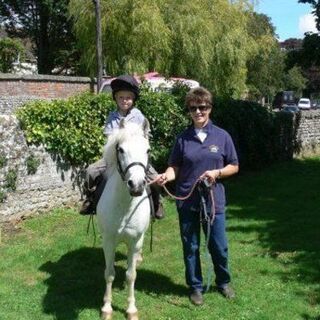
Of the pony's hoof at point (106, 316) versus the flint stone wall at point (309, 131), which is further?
the flint stone wall at point (309, 131)

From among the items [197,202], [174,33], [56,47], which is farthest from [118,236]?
[56,47]

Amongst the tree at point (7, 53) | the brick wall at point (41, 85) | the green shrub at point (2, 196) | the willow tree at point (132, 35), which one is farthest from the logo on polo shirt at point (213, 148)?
the tree at point (7, 53)

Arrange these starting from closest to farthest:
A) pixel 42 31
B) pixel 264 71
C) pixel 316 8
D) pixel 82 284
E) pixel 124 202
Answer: pixel 124 202
pixel 82 284
pixel 316 8
pixel 42 31
pixel 264 71

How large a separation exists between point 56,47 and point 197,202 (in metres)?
33.7

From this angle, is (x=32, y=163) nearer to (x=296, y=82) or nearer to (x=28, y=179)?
(x=28, y=179)

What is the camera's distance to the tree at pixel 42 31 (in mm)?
36219

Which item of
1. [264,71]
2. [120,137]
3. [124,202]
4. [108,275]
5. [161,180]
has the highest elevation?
[264,71]

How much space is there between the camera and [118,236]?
5332mm

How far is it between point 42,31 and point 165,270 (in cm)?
3253

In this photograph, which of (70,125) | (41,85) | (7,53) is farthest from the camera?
(7,53)

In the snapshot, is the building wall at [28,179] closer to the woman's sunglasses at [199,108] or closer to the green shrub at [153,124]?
the green shrub at [153,124]

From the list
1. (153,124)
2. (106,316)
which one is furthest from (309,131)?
(106,316)

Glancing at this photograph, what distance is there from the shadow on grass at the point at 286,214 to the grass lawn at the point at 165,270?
0.06 ft

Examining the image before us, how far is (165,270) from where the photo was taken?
697 cm
